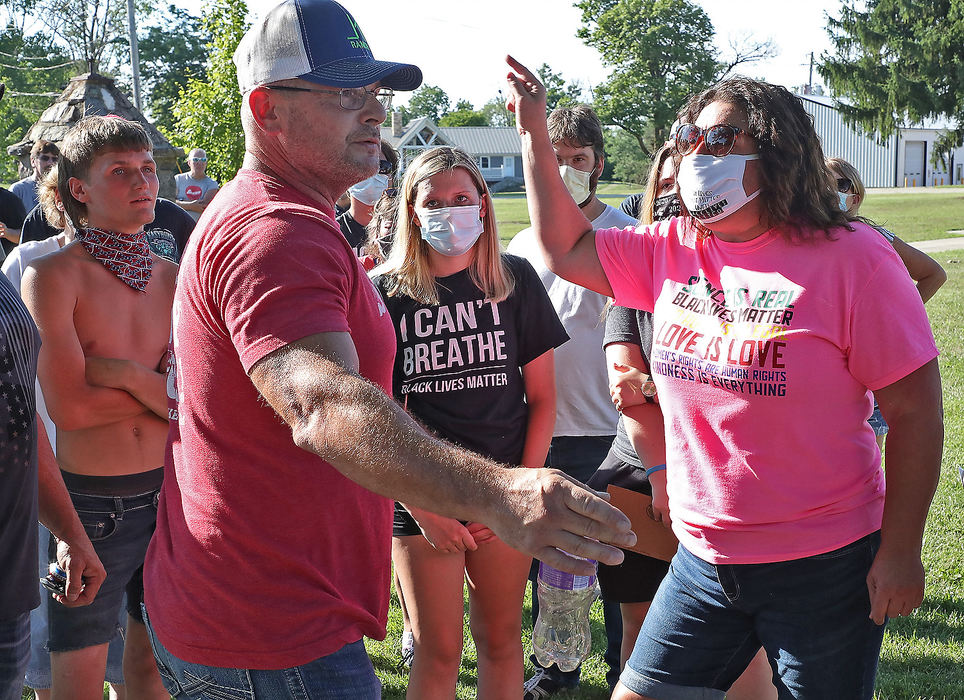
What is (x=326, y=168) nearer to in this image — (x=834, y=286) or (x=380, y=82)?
(x=380, y=82)

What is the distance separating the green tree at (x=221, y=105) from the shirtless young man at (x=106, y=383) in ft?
42.0

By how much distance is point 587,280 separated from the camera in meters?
3.01

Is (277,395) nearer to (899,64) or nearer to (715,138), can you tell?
(715,138)

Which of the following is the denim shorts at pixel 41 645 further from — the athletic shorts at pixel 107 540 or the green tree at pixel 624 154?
the green tree at pixel 624 154

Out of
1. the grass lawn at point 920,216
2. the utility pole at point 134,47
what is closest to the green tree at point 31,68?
the utility pole at point 134,47

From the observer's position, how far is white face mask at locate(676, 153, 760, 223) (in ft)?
8.73

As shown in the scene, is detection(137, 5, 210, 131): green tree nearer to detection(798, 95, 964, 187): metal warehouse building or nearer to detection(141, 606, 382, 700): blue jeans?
detection(798, 95, 964, 187): metal warehouse building

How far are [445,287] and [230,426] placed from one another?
1908 mm

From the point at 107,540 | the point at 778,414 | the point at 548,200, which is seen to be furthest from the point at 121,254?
the point at 778,414

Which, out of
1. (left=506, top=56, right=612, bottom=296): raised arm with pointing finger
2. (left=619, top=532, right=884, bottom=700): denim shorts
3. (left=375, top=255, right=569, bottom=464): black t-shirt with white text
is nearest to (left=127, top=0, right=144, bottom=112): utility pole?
(left=375, top=255, right=569, bottom=464): black t-shirt with white text

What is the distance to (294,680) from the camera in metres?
1.98


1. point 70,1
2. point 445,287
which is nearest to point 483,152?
point 70,1

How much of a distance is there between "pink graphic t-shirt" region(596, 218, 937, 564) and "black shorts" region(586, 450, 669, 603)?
34.1 inches

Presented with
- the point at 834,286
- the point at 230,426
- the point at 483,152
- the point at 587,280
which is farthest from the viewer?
the point at 483,152
